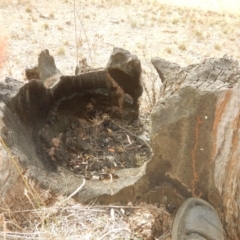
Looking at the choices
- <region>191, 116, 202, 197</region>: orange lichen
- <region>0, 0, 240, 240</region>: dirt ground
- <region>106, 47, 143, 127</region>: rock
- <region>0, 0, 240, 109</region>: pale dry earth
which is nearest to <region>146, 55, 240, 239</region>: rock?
<region>191, 116, 202, 197</region>: orange lichen

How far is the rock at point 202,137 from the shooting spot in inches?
63.3

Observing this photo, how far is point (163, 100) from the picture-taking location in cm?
170

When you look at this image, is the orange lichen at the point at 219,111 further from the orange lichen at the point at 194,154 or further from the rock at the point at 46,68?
the rock at the point at 46,68

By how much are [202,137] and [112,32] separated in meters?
4.78

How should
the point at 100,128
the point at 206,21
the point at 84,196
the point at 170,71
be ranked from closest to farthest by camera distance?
the point at 84,196 < the point at 170,71 < the point at 100,128 < the point at 206,21

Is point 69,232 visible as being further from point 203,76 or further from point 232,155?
point 203,76

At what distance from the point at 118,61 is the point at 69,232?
1.14m

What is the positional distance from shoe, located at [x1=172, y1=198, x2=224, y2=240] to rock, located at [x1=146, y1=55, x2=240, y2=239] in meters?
0.06

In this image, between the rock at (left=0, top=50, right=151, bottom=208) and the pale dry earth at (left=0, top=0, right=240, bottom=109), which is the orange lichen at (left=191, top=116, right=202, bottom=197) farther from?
the pale dry earth at (left=0, top=0, right=240, bottom=109)

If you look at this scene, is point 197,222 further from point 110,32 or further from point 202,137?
point 110,32

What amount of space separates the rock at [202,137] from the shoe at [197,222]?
0.19ft

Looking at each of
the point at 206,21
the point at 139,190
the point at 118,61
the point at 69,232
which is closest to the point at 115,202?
the point at 139,190

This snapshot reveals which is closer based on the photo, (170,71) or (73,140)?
(170,71)

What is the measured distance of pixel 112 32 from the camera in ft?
20.4
